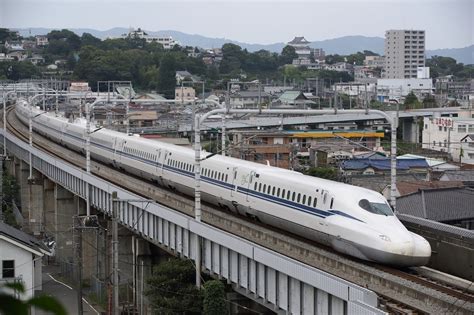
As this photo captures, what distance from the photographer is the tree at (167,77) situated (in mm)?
123625

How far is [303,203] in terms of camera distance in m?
20.5

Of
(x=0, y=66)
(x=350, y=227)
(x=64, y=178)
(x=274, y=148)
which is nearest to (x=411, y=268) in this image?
(x=350, y=227)

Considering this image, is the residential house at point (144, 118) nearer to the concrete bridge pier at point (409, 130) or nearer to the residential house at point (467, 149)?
the concrete bridge pier at point (409, 130)

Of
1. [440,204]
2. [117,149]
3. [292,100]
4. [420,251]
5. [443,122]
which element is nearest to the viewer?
[420,251]

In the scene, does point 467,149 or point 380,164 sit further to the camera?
point 467,149

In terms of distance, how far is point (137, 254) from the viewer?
32969 millimetres

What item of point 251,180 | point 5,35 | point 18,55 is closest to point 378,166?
point 251,180

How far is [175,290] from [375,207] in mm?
7535

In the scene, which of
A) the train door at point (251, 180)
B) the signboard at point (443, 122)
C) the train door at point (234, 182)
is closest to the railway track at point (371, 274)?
the train door at point (234, 182)

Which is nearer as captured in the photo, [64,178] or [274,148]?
[64,178]

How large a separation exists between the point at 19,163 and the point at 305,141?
22920mm

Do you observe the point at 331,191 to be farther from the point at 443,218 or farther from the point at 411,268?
the point at 443,218

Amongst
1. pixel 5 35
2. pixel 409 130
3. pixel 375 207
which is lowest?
pixel 409 130

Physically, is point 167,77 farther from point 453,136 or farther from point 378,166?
point 378,166
